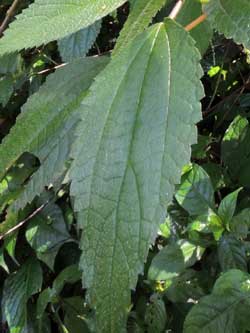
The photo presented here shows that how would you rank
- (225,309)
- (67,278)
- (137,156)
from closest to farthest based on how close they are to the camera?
(137,156) → (225,309) → (67,278)

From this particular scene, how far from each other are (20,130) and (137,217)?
25 centimetres

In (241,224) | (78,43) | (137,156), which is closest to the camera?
(137,156)

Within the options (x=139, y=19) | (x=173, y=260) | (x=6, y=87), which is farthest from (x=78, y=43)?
(x=139, y=19)

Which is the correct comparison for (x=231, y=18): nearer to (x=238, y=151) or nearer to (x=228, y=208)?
(x=228, y=208)

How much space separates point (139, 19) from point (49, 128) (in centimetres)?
18

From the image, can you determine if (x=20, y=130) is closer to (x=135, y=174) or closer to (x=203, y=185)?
(x=135, y=174)

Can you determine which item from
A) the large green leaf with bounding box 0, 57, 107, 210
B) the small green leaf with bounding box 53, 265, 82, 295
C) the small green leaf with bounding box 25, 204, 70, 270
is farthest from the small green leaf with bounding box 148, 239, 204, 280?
the large green leaf with bounding box 0, 57, 107, 210

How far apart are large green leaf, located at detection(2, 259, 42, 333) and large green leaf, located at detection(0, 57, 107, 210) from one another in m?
0.82

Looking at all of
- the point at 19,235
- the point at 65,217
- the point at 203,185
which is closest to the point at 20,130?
the point at 203,185

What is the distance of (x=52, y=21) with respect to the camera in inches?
27.0

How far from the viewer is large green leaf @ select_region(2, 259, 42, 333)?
5.03 ft

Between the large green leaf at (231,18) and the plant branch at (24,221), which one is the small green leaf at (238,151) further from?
the large green leaf at (231,18)

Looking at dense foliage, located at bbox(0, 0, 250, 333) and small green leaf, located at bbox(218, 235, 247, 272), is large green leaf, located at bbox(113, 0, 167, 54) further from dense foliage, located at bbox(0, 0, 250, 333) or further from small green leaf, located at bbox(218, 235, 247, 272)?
small green leaf, located at bbox(218, 235, 247, 272)

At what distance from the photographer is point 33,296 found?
1636mm
